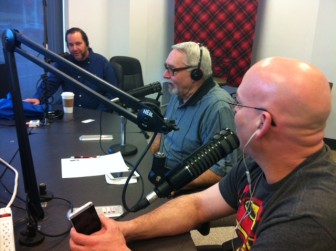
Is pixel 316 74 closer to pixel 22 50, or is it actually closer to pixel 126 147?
pixel 22 50

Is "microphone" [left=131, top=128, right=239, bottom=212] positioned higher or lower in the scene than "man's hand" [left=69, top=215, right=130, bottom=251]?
higher

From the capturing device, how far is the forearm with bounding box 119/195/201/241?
101 cm

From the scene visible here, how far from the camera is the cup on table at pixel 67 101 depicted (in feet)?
7.75

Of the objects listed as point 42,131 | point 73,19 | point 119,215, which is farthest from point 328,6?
point 119,215

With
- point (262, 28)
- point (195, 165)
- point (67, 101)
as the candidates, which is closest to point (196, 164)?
point (195, 165)

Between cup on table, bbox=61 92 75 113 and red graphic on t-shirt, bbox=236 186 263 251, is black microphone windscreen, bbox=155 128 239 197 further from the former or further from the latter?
cup on table, bbox=61 92 75 113

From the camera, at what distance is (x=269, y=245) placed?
0.76m

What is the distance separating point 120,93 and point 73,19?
3103 millimetres

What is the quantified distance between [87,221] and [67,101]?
162cm

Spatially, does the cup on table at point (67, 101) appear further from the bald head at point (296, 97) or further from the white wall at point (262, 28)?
the bald head at point (296, 97)

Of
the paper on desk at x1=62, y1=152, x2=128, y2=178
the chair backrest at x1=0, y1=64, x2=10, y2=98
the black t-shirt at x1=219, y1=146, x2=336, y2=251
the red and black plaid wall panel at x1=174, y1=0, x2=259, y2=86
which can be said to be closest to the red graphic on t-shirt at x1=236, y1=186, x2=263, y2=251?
the black t-shirt at x1=219, y1=146, x2=336, y2=251

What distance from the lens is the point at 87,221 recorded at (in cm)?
90

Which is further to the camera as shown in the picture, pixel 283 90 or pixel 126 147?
pixel 126 147

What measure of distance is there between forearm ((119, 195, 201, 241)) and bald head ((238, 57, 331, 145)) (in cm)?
47
